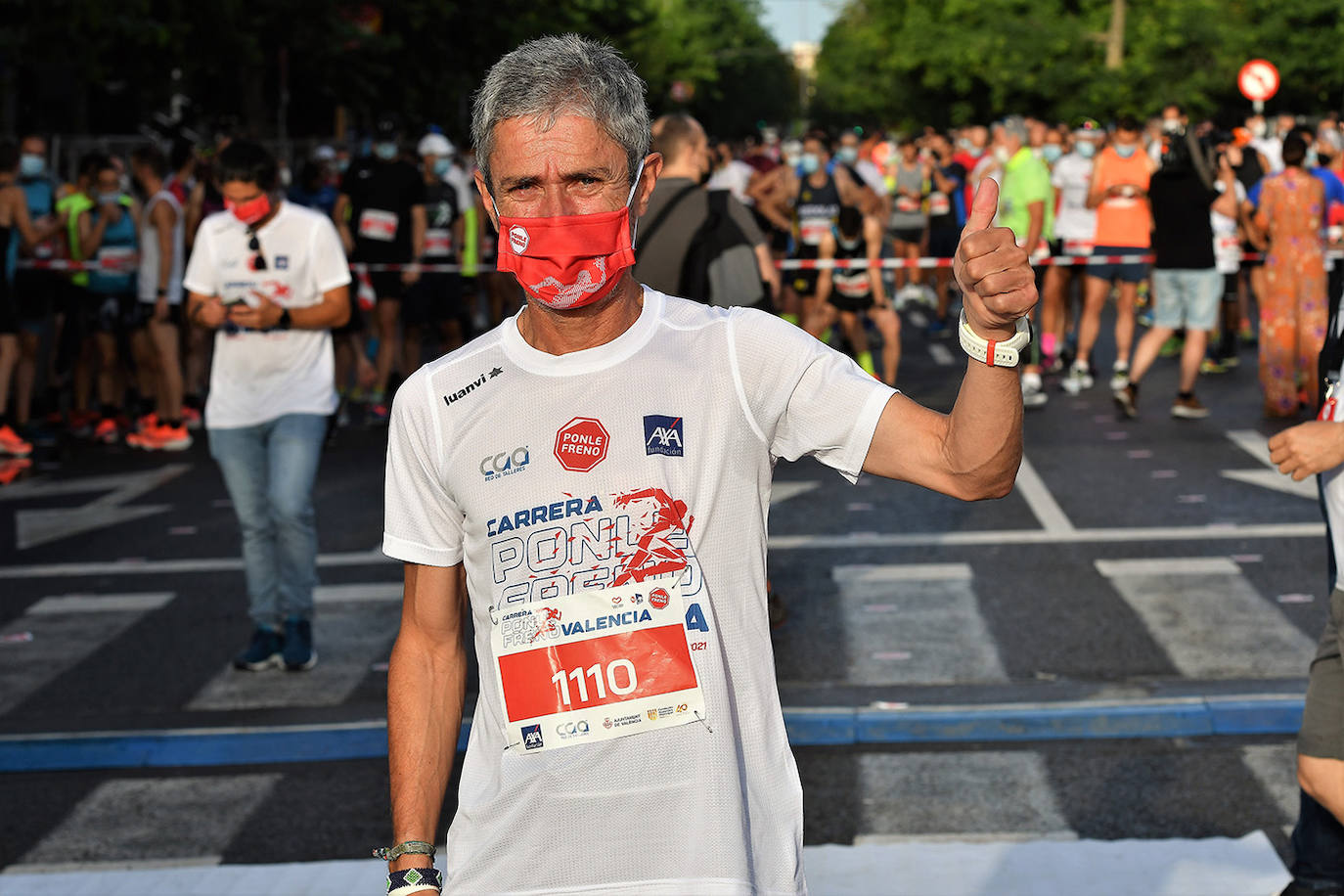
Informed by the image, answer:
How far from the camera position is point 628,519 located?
8.43 ft

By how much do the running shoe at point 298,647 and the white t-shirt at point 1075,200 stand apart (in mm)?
10067

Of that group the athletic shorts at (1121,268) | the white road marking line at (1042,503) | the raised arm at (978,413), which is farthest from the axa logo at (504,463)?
the athletic shorts at (1121,268)

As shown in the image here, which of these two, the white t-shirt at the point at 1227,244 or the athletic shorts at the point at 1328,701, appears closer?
the athletic shorts at the point at 1328,701

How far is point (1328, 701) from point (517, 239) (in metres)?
2.42

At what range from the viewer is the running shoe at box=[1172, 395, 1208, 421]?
1291cm

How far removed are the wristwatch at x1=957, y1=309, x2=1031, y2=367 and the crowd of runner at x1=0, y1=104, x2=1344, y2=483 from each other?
9.21m

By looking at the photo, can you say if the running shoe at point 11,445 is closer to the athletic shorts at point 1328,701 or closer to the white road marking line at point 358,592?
the white road marking line at point 358,592

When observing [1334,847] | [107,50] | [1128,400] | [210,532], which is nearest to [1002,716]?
[1334,847]


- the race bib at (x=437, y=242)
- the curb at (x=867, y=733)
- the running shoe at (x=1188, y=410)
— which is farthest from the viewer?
the race bib at (x=437, y=242)

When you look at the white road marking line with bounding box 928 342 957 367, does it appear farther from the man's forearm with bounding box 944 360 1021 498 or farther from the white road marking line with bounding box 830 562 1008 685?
the man's forearm with bounding box 944 360 1021 498

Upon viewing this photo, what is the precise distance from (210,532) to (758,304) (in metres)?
4.18

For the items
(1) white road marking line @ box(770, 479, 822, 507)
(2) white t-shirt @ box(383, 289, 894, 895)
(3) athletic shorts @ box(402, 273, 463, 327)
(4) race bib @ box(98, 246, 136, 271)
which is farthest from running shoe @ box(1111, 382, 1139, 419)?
(2) white t-shirt @ box(383, 289, 894, 895)

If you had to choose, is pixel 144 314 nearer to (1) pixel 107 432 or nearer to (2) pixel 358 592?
(1) pixel 107 432

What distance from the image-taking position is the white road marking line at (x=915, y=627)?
22.7 feet
